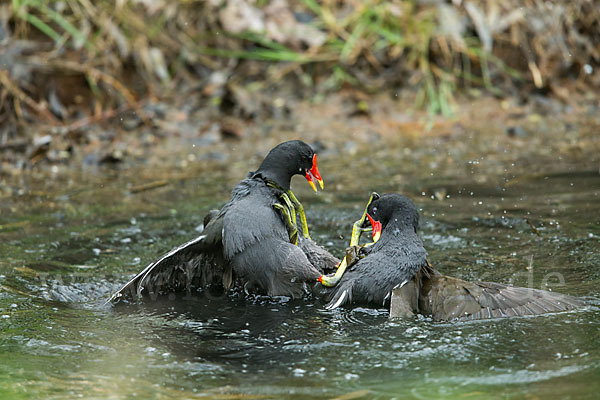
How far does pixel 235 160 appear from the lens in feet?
23.1

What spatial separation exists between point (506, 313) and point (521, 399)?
3.06 ft

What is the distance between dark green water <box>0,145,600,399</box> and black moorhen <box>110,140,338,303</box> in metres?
0.11

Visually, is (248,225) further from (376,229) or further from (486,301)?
(486,301)

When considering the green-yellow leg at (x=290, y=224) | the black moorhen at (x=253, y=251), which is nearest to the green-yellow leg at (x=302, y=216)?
the black moorhen at (x=253, y=251)

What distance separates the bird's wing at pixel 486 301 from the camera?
11.2 ft

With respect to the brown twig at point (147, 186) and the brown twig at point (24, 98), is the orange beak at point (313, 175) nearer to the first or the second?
the brown twig at point (147, 186)

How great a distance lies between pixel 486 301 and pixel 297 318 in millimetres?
841

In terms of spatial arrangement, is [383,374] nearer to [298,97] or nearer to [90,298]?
[90,298]

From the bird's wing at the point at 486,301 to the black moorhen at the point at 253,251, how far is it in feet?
2.06

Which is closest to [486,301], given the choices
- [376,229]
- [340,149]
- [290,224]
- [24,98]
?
[376,229]

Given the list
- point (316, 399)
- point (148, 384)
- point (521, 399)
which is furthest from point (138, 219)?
point (521, 399)

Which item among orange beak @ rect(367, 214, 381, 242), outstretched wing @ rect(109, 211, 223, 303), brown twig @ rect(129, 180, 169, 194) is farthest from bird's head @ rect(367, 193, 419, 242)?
brown twig @ rect(129, 180, 169, 194)

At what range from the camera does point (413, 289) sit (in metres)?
3.59

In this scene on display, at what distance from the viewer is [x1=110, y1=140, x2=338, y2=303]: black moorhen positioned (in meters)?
3.82
